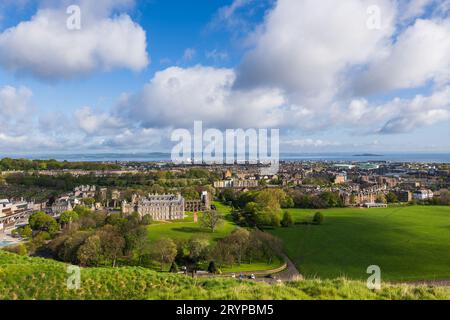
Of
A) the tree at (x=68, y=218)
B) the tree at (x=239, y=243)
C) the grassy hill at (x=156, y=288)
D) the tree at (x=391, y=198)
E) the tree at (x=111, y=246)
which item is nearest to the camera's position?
the grassy hill at (x=156, y=288)

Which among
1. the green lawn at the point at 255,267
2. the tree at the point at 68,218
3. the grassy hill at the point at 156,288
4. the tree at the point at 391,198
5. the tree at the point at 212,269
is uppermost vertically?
the grassy hill at the point at 156,288

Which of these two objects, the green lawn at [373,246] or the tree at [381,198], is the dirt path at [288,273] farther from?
the tree at [381,198]

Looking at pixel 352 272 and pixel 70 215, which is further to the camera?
pixel 70 215

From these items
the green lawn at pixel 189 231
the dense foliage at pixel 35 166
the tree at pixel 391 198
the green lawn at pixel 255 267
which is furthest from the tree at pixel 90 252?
the dense foliage at pixel 35 166

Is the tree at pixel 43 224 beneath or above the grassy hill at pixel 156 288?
beneath

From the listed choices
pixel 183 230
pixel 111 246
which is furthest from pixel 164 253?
pixel 183 230
